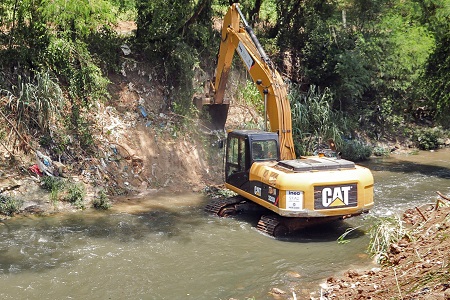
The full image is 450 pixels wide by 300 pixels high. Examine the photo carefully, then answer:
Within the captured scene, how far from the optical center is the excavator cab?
41.6 ft

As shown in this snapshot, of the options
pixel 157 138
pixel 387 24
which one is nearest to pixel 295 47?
pixel 387 24

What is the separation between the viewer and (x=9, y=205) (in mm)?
12555

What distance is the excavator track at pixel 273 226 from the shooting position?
38.9 ft

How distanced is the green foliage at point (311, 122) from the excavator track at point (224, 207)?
5398 mm

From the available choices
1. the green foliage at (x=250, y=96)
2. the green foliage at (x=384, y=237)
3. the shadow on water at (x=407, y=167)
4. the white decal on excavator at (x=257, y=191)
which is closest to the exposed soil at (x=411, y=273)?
the green foliage at (x=384, y=237)

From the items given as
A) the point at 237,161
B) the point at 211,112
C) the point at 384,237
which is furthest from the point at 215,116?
the point at 384,237

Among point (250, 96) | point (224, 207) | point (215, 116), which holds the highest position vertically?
point (250, 96)

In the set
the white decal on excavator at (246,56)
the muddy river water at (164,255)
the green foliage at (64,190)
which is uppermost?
the white decal on excavator at (246,56)

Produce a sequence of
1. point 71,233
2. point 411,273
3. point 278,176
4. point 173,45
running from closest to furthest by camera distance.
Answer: point 411,273 < point 278,176 < point 71,233 < point 173,45

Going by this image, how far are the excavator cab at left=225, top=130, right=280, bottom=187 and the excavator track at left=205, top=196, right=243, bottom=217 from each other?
46cm

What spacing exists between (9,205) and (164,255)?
3.93 meters

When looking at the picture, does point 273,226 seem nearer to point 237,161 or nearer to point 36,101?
point 237,161

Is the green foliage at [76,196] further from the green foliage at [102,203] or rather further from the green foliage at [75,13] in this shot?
the green foliage at [75,13]

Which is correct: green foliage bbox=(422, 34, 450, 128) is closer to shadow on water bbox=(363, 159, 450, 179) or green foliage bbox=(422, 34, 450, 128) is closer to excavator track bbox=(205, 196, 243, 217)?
shadow on water bbox=(363, 159, 450, 179)
